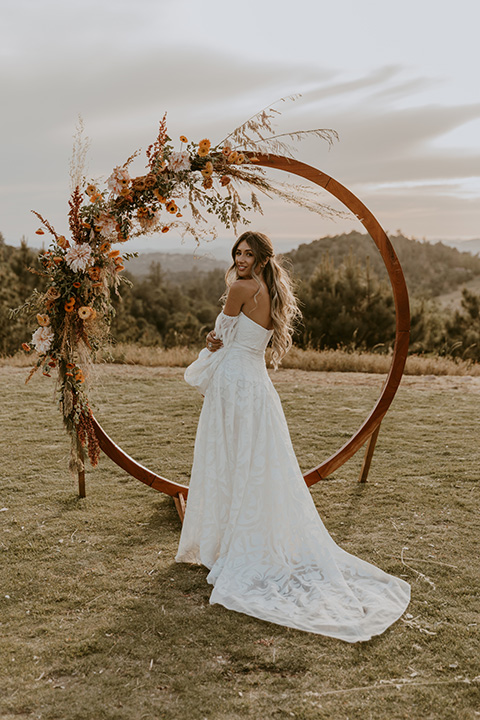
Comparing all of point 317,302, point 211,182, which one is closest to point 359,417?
point 211,182

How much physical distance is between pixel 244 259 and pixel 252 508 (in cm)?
172

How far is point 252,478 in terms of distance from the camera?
436 cm

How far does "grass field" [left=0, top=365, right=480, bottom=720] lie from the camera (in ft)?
10.0

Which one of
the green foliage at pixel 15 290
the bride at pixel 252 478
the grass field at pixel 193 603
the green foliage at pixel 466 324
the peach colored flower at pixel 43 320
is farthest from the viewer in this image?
the green foliage at pixel 15 290

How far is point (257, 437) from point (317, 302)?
13359 millimetres

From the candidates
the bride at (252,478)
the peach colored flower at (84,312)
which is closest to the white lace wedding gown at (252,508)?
the bride at (252,478)

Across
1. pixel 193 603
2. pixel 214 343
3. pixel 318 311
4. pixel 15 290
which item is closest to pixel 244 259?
pixel 214 343

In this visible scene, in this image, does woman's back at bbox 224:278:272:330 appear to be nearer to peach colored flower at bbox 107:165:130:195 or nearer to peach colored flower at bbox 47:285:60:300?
peach colored flower at bbox 107:165:130:195

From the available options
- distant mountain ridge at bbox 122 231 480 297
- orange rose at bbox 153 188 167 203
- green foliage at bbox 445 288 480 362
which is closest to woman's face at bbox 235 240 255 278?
orange rose at bbox 153 188 167 203

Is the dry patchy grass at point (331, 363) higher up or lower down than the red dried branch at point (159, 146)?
lower down

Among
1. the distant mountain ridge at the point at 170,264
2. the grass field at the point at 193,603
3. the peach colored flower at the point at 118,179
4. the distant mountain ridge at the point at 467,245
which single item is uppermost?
the distant mountain ridge at the point at 467,245

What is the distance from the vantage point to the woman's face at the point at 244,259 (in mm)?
4477

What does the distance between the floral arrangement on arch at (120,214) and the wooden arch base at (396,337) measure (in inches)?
8.0

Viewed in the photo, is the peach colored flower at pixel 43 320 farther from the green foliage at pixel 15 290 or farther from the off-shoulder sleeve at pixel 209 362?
the green foliage at pixel 15 290
